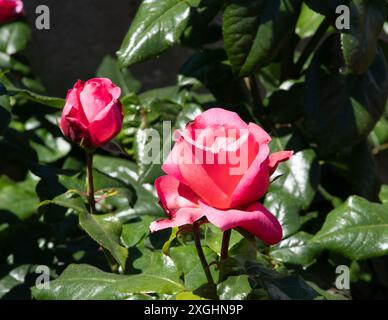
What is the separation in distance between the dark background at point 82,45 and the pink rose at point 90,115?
3.57 feet

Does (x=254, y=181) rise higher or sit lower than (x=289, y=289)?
higher

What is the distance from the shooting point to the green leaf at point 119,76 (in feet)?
6.51

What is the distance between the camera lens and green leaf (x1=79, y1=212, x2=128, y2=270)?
110 cm

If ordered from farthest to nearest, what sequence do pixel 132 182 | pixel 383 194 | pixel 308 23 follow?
pixel 308 23
pixel 132 182
pixel 383 194

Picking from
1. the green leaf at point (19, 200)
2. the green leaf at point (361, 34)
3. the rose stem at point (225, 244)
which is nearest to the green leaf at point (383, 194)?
the green leaf at point (361, 34)

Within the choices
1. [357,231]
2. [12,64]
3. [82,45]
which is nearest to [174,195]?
[357,231]

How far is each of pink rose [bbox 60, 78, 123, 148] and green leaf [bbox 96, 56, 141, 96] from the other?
0.81 metres

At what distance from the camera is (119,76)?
6.60 ft

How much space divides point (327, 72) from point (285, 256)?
39cm

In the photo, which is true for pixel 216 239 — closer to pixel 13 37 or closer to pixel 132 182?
pixel 132 182

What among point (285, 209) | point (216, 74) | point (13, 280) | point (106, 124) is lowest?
point (13, 280)

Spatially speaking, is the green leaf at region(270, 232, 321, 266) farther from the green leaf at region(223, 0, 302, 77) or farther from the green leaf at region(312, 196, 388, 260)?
the green leaf at region(223, 0, 302, 77)

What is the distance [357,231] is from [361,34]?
0.35m

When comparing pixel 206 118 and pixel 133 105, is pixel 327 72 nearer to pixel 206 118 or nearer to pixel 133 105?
pixel 133 105
